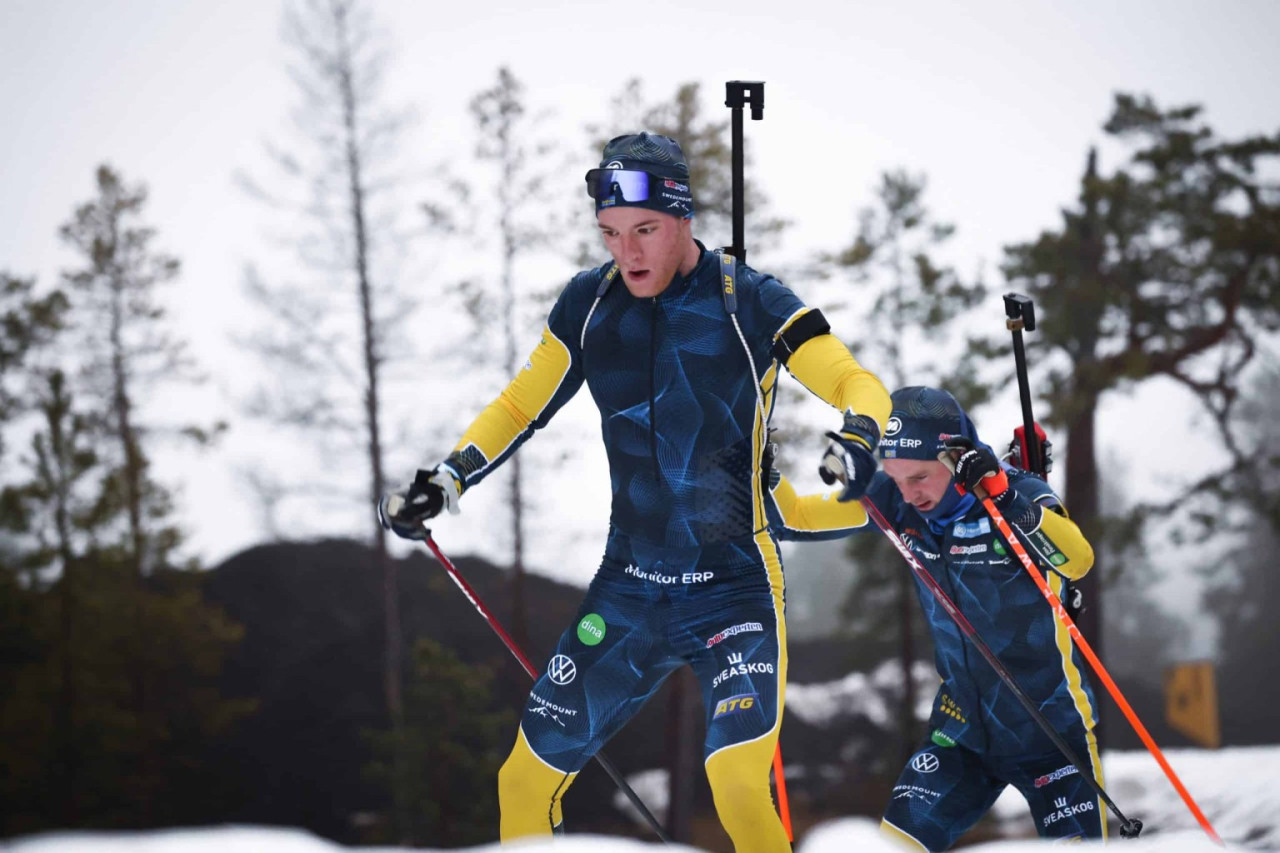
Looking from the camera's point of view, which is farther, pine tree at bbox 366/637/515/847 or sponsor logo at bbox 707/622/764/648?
pine tree at bbox 366/637/515/847

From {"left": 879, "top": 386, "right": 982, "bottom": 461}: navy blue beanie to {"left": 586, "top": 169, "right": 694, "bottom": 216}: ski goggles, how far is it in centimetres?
172

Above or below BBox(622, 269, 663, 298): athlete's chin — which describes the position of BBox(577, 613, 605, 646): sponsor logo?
below

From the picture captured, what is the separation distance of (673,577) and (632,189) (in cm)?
133

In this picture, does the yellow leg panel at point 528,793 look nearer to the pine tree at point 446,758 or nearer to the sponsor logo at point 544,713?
the sponsor logo at point 544,713

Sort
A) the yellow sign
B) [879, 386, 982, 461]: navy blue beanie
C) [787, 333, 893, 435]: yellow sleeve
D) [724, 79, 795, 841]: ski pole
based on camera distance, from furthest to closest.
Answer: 1. the yellow sign
2. [879, 386, 982, 461]: navy blue beanie
3. [724, 79, 795, 841]: ski pole
4. [787, 333, 893, 435]: yellow sleeve

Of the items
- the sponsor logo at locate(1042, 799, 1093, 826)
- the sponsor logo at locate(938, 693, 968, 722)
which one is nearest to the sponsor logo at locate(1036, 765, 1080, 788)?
the sponsor logo at locate(1042, 799, 1093, 826)

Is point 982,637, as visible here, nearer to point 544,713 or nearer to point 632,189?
point 544,713

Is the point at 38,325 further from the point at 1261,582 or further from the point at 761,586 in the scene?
the point at 1261,582

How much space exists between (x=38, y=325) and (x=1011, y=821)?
20.3 m

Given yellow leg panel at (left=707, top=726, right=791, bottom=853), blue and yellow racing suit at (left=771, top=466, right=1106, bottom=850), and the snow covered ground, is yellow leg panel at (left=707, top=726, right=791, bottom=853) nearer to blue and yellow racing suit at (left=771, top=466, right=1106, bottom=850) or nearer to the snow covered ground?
the snow covered ground

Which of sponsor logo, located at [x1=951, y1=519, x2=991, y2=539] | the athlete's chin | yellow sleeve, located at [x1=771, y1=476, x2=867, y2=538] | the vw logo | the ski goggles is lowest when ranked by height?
the vw logo

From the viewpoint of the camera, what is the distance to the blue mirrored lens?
12.9 feet

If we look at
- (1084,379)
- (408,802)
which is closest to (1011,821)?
(1084,379)

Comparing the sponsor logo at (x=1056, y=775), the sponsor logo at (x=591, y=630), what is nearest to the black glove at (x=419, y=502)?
the sponsor logo at (x=591, y=630)
